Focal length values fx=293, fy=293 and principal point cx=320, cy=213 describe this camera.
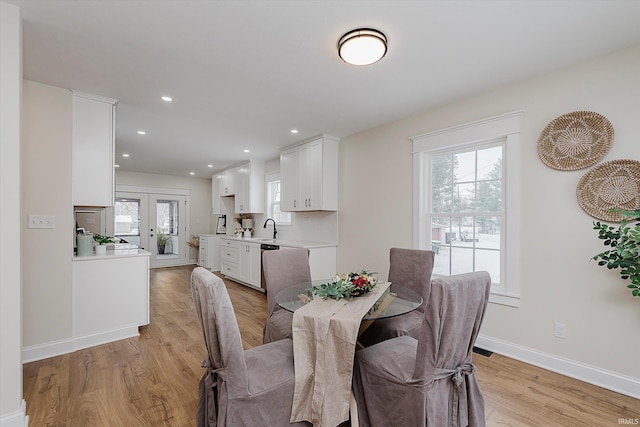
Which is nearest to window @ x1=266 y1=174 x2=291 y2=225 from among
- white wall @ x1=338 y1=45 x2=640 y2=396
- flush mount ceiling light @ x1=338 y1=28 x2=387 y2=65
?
white wall @ x1=338 y1=45 x2=640 y2=396

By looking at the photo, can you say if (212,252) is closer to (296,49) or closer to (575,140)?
(296,49)

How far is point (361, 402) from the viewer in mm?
1689

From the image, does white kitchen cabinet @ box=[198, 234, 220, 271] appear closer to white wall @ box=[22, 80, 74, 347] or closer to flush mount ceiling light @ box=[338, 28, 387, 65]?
white wall @ box=[22, 80, 74, 347]

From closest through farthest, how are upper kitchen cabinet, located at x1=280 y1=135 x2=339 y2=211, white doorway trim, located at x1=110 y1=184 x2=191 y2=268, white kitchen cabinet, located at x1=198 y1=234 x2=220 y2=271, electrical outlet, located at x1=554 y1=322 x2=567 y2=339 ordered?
electrical outlet, located at x1=554 y1=322 x2=567 y2=339 → upper kitchen cabinet, located at x1=280 y1=135 x2=339 y2=211 → white kitchen cabinet, located at x1=198 y1=234 x2=220 y2=271 → white doorway trim, located at x1=110 y1=184 x2=191 y2=268

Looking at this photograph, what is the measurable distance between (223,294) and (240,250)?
14.3 feet

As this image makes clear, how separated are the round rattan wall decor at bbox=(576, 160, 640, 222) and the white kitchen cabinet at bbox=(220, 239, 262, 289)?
168 inches

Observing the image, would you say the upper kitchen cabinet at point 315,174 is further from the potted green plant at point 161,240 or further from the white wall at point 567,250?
the potted green plant at point 161,240

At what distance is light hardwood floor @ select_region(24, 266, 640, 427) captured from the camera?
1.86m

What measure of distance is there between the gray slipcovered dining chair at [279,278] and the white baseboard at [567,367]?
1.91 meters

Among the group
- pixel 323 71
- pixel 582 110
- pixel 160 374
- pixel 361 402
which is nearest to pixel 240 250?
pixel 160 374

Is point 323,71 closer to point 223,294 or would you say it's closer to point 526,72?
point 526,72

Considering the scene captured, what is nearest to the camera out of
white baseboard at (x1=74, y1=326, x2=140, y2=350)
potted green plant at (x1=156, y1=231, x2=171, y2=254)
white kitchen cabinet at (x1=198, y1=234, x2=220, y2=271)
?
white baseboard at (x1=74, y1=326, x2=140, y2=350)
